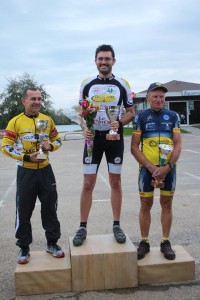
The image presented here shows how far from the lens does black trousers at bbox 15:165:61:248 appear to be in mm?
3670

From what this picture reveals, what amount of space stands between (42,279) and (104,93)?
200 cm

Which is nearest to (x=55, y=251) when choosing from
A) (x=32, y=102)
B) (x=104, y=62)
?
(x=32, y=102)

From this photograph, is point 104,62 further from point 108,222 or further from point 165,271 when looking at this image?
point 108,222

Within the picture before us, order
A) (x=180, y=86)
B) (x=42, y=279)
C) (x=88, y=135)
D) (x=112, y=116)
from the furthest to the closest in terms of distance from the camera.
A: (x=180, y=86) < (x=88, y=135) < (x=112, y=116) < (x=42, y=279)

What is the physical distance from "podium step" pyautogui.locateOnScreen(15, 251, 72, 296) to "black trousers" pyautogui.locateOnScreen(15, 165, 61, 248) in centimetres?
34

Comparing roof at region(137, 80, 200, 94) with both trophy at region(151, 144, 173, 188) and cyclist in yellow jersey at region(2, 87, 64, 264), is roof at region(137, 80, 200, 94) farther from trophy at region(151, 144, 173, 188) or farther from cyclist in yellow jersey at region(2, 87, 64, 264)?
cyclist in yellow jersey at region(2, 87, 64, 264)

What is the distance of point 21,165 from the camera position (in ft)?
12.1

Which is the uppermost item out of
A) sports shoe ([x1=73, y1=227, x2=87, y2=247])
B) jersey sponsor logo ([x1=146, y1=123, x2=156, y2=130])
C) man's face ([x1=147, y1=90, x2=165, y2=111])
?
man's face ([x1=147, y1=90, x2=165, y2=111])

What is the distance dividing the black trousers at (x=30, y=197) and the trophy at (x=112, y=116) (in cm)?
74

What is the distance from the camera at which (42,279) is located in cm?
349

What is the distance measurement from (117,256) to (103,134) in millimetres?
1302

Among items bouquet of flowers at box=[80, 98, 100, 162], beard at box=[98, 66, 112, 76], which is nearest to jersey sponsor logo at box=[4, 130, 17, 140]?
bouquet of flowers at box=[80, 98, 100, 162]

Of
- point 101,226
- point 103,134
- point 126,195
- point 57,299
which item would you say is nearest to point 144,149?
point 103,134

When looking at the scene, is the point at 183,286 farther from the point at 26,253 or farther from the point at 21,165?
the point at 21,165
